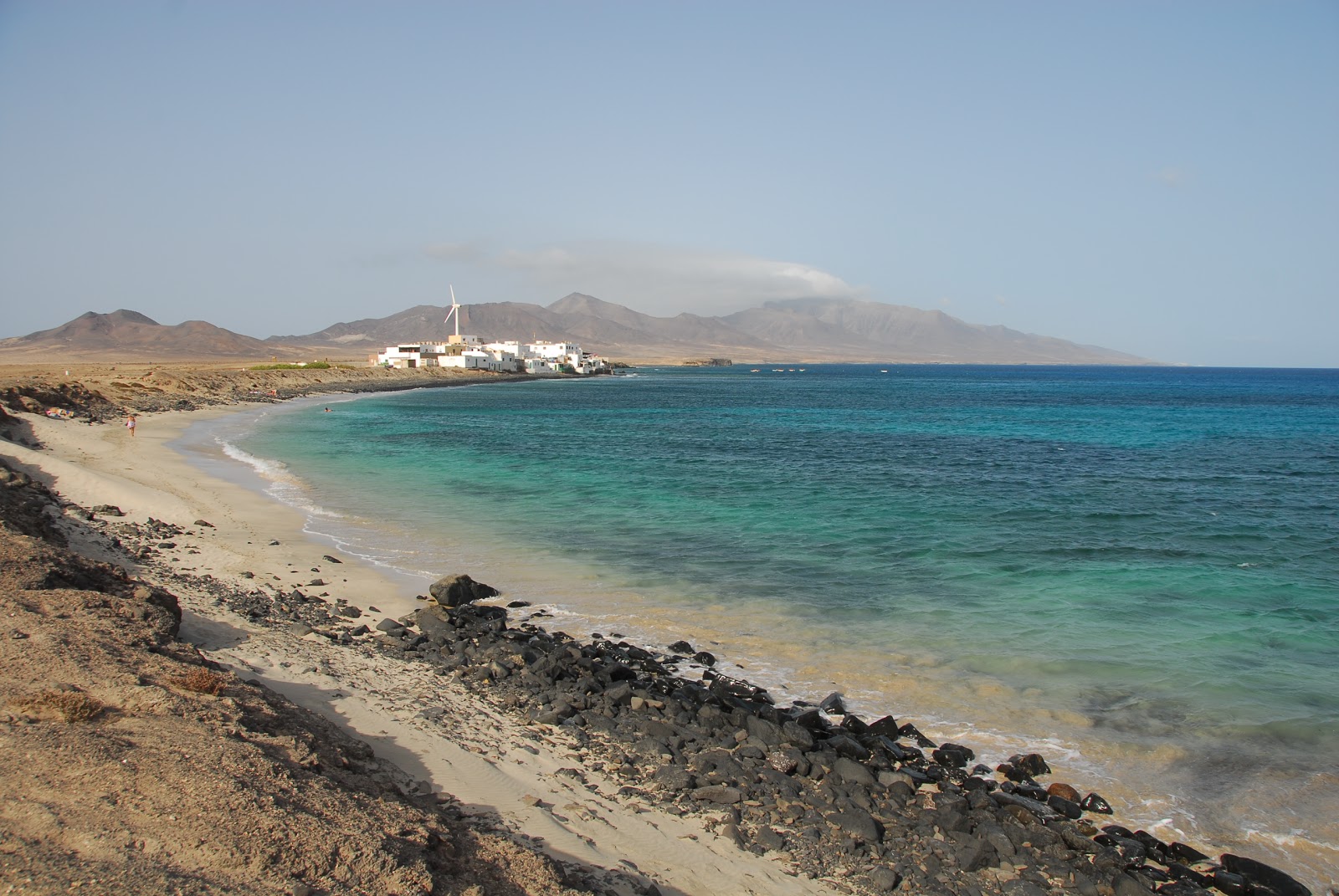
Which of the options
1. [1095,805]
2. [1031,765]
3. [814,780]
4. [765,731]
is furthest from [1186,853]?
[765,731]

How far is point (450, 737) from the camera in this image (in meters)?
8.15

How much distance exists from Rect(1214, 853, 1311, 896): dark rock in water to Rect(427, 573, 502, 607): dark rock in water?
34.6ft

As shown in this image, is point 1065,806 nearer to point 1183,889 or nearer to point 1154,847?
point 1154,847

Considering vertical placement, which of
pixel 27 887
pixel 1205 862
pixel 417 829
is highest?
pixel 27 887

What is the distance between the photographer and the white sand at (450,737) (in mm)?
6395

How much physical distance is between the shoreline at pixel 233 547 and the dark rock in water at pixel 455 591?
1.82 feet

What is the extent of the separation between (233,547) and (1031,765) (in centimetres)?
1532

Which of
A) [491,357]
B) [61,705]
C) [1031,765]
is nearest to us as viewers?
[61,705]

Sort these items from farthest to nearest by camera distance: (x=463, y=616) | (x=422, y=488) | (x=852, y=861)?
(x=422, y=488), (x=463, y=616), (x=852, y=861)

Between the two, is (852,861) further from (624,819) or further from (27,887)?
(27,887)

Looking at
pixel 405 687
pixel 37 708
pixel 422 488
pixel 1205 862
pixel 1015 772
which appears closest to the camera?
pixel 37 708

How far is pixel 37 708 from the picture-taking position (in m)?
5.70

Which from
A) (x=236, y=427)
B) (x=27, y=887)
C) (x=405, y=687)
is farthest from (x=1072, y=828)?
(x=236, y=427)

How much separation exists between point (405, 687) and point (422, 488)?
17744 mm
